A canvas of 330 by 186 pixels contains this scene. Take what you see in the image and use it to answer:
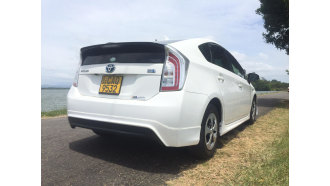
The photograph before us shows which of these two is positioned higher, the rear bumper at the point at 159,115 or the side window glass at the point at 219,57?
the side window glass at the point at 219,57

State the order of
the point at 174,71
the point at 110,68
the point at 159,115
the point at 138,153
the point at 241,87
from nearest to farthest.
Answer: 1. the point at 159,115
2. the point at 174,71
3. the point at 110,68
4. the point at 138,153
5. the point at 241,87

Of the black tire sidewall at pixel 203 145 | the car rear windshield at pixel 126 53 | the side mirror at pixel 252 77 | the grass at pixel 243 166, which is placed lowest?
the grass at pixel 243 166

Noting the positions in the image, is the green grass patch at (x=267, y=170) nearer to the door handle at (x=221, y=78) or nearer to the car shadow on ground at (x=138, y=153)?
the car shadow on ground at (x=138, y=153)

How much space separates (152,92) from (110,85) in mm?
565

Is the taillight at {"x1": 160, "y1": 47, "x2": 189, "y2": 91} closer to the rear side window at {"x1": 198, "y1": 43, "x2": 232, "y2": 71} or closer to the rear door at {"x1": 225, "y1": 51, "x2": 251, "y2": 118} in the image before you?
the rear side window at {"x1": 198, "y1": 43, "x2": 232, "y2": 71}

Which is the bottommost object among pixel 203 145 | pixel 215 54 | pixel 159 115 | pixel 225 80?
pixel 203 145

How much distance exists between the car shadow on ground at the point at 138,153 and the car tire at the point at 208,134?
14 centimetres

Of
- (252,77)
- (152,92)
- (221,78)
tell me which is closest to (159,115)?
(152,92)

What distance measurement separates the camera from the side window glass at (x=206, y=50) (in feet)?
10.0

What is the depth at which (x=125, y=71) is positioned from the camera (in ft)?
8.46

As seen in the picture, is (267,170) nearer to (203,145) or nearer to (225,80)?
(203,145)

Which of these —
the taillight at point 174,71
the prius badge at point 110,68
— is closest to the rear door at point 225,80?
the taillight at point 174,71

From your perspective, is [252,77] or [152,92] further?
[252,77]

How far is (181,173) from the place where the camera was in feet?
8.16
